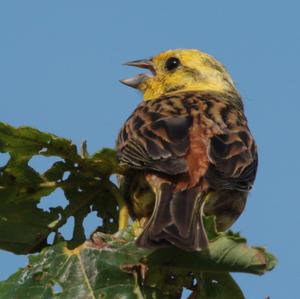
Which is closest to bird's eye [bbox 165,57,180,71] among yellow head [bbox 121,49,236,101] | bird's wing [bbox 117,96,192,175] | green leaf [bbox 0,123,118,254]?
yellow head [bbox 121,49,236,101]

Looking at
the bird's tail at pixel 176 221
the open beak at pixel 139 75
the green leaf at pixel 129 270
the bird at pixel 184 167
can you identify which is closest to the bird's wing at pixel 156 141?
the bird at pixel 184 167

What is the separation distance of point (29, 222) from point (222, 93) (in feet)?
8.21

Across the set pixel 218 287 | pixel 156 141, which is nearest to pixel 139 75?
pixel 156 141

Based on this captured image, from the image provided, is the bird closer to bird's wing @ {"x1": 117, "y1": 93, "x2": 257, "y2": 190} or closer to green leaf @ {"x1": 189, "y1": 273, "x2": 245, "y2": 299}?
bird's wing @ {"x1": 117, "y1": 93, "x2": 257, "y2": 190}

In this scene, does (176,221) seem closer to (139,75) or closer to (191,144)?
(191,144)

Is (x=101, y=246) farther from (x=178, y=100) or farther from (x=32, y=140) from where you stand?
(x=178, y=100)

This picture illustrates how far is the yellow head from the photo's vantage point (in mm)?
5766

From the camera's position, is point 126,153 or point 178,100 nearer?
point 126,153

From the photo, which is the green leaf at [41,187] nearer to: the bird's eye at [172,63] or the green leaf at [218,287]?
the green leaf at [218,287]

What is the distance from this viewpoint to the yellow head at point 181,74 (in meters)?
5.77

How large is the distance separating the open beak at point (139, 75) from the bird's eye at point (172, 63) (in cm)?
11

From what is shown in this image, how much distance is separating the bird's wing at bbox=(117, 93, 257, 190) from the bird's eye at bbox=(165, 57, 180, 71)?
1283 mm

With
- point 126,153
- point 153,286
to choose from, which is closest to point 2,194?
point 126,153

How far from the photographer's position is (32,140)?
346 centimetres
